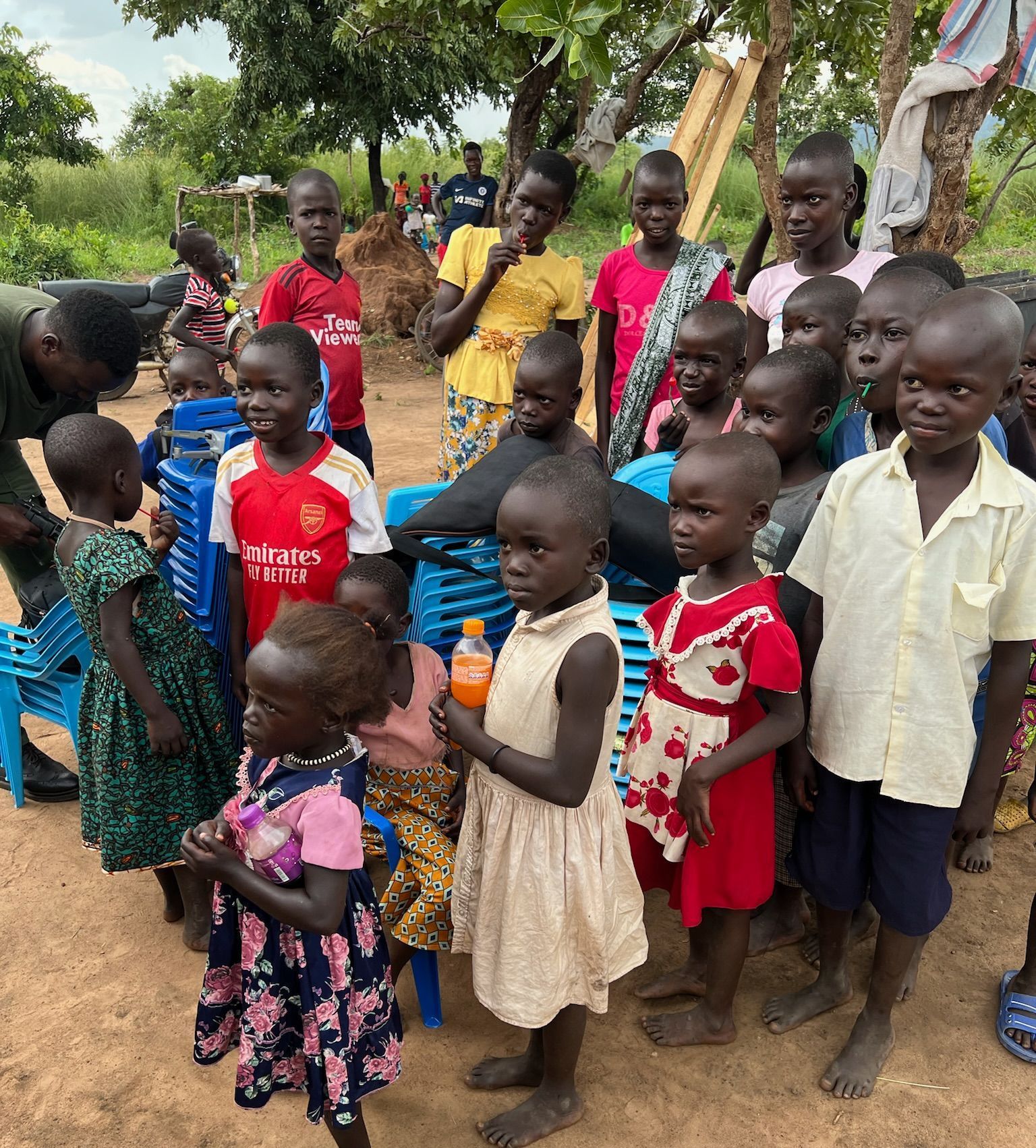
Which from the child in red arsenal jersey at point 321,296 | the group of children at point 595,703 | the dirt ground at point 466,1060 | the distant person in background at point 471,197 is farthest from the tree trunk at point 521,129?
the dirt ground at point 466,1060

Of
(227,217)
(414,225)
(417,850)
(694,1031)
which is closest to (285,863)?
(417,850)

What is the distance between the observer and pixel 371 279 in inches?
423

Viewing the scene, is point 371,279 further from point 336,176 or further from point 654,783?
point 336,176

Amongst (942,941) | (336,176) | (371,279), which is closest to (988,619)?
(942,941)

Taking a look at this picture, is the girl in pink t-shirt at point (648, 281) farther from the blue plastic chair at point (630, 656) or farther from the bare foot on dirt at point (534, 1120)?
the bare foot on dirt at point (534, 1120)

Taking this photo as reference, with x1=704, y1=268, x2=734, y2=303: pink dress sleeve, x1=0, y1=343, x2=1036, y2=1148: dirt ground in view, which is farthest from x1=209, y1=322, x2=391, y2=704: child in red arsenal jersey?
x1=704, y1=268, x2=734, y2=303: pink dress sleeve

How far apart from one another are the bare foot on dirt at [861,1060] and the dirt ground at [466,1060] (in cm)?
3

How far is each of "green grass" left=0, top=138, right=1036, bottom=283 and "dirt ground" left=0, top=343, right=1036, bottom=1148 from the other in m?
12.4

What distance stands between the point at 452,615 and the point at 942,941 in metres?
1.72

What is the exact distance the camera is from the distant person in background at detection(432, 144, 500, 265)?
32.9ft

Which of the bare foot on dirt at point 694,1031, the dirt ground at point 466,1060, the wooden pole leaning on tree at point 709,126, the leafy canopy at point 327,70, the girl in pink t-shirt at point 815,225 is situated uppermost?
the leafy canopy at point 327,70

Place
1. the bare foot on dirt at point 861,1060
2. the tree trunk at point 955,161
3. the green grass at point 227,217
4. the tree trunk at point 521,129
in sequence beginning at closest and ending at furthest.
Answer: the bare foot on dirt at point 861,1060 < the tree trunk at point 955,161 < the tree trunk at point 521,129 < the green grass at point 227,217

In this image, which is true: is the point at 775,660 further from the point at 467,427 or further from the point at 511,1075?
the point at 467,427

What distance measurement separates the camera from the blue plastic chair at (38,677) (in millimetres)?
2846
